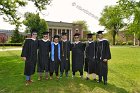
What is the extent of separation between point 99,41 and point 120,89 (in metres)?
2.07

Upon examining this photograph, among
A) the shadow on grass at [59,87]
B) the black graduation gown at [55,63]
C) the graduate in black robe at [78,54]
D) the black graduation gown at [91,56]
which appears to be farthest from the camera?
the graduate in black robe at [78,54]

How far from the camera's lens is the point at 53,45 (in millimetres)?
11578

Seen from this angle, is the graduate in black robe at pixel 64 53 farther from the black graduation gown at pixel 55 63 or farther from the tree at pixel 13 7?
the tree at pixel 13 7

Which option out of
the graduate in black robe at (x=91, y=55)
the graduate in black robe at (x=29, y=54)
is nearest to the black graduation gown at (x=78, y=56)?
the graduate in black robe at (x=91, y=55)

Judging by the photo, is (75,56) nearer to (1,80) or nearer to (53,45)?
(53,45)

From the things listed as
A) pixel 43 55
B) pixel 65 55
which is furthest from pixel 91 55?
pixel 43 55

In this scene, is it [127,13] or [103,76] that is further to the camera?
[127,13]

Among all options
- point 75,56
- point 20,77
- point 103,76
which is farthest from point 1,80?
point 103,76

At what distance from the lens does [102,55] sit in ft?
38.2

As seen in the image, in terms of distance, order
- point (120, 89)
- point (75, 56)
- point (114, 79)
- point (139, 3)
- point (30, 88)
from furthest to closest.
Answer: point (139, 3) → point (114, 79) → point (75, 56) → point (120, 89) → point (30, 88)

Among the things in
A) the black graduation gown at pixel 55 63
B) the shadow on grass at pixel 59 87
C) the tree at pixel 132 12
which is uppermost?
the tree at pixel 132 12

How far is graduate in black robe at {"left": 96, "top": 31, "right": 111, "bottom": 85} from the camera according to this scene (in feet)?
38.1

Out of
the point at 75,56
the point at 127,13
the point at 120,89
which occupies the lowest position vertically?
the point at 120,89

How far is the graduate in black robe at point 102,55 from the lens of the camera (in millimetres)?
11609
